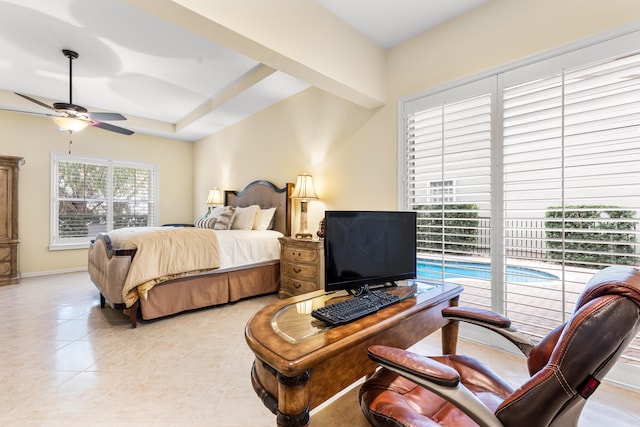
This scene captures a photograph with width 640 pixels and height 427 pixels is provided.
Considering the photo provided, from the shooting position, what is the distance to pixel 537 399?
0.71 m

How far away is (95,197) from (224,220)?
3129 millimetres

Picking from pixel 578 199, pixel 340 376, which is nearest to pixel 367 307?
pixel 340 376

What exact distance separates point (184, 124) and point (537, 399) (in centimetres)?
619

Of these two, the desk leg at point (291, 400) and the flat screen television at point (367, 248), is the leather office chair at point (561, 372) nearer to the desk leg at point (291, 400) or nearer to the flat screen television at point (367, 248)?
the desk leg at point (291, 400)

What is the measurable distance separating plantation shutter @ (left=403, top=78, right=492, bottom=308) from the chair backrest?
174cm

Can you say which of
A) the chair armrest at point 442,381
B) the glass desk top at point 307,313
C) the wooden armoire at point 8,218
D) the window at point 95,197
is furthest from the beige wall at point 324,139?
the chair armrest at point 442,381

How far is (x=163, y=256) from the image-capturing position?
2855 mm

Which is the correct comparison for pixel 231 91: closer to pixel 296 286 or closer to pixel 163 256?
pixel 163 256

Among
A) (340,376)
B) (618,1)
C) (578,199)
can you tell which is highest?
(618,1)

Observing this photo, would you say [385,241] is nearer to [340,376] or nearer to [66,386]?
[340,376]

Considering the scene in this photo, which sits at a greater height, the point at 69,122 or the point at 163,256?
the point at 69,122

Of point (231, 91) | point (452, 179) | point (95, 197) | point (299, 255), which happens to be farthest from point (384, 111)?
point (95, 197)

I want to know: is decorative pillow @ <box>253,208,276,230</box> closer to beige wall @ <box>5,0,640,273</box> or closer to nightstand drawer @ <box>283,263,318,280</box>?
beige wall @ <box>5,0,640,273</box>

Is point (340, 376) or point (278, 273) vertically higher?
point (340, 376)
